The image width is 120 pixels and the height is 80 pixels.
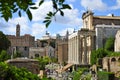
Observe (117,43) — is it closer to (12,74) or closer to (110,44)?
(110,44)

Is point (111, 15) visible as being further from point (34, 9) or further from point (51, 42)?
point (34, 9)

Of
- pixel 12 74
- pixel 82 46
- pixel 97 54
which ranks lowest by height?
pixel 97 54

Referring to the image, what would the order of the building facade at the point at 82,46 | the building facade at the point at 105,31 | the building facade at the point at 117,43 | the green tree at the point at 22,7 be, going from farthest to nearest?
the building facade at the point at 82,46, the building facade at the point at 105,31, the building facade at the point at 117,43, the green tree at the point at 22,7

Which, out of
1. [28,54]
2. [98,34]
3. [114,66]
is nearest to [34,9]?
[114,66]

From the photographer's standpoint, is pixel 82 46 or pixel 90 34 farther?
pixel 82 46

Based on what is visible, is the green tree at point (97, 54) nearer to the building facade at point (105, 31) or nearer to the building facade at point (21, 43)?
the building facade at point (105, 31)

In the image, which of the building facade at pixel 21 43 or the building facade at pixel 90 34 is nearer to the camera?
the building facade at pixel 90 34

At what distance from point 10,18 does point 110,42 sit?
4512cm

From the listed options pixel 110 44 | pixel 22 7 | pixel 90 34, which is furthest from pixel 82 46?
pixel 22 7

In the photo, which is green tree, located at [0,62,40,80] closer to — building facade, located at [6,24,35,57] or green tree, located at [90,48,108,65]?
green tree, located at [90,48,108,65]

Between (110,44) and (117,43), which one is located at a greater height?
(117,43)

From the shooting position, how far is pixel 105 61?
4209 centimetres

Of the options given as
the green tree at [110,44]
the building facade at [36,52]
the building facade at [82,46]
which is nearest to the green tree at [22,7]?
the green tree at [110,44]

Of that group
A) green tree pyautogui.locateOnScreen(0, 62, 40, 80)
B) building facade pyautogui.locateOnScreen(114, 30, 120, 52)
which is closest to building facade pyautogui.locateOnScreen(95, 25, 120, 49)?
building facade pyautogui.locateOnScreen(114, 30, 120, 52)
